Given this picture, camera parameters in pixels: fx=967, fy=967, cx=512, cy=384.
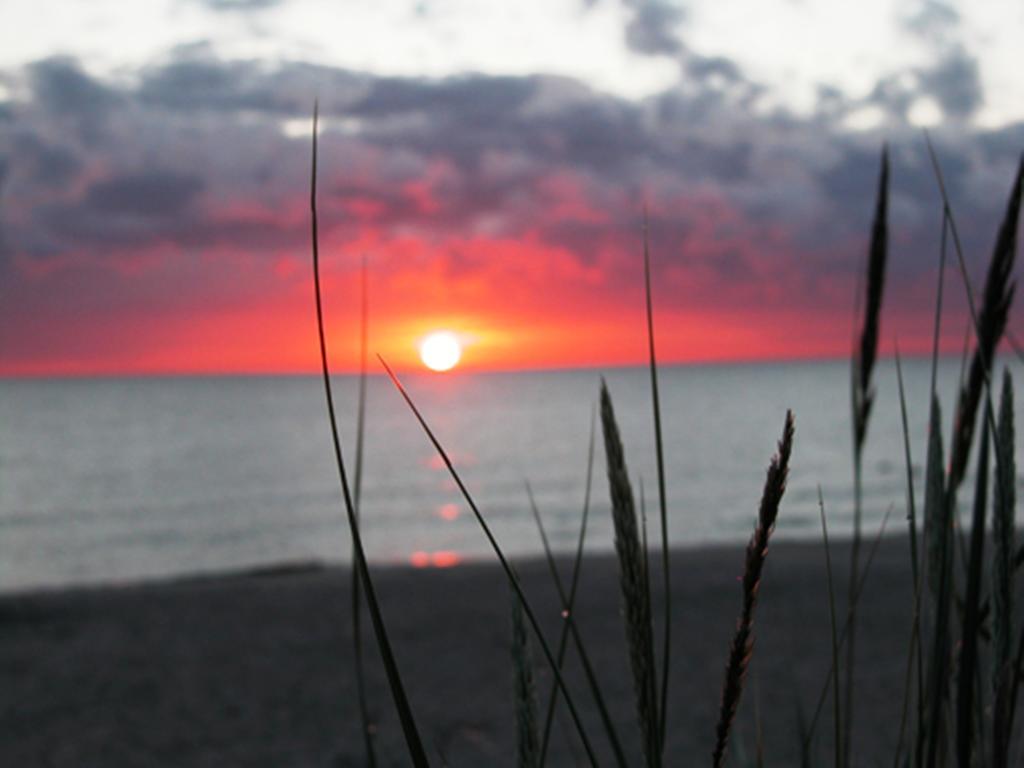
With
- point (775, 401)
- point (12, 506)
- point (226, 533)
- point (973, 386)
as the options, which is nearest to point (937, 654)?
point (973, 386)

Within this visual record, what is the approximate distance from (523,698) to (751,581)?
10.3 inches

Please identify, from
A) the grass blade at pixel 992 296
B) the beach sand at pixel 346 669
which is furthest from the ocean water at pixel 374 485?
the beach sand at pixel 346 669

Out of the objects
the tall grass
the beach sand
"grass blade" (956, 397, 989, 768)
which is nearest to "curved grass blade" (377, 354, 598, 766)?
the tall grass

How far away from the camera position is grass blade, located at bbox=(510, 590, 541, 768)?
0.74 metres

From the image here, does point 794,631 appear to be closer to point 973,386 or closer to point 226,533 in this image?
point 973,386

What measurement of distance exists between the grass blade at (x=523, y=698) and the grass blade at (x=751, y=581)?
18 cm

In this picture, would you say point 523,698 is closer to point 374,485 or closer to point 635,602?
point 635,602

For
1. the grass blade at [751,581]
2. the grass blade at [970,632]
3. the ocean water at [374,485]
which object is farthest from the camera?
the ocean water at [374,485]

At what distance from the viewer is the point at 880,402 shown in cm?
11644

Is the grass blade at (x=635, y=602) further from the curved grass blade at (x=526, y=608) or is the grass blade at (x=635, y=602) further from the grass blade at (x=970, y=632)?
the grass blade at (x=970, y=632)

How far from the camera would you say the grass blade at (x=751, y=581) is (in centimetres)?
54

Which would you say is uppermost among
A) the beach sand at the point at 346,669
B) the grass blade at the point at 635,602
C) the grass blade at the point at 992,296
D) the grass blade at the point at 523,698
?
the grass blade at the point at 992,296

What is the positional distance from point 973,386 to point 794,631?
13140mm

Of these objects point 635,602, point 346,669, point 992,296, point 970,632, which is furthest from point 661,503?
point 346,669
